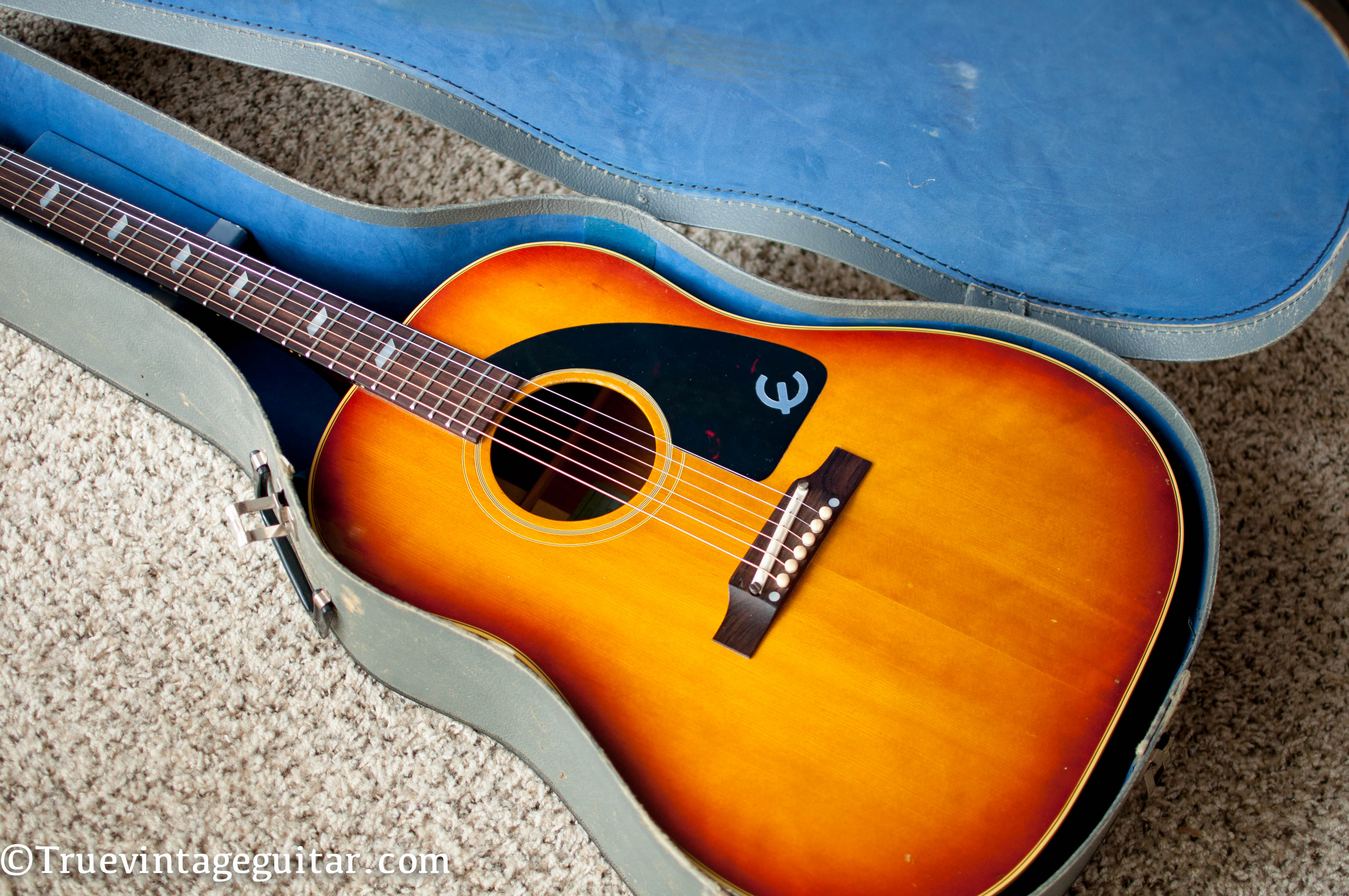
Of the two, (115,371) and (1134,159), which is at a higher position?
(1134,159)

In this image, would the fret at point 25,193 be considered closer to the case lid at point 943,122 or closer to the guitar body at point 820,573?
the case lid at point 943,122

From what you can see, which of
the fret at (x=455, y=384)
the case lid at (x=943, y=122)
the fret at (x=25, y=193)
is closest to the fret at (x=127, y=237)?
the fret at (x=25, y=193)

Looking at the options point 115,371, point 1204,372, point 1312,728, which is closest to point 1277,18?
point 1204,372

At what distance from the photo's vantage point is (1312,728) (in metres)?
1.02

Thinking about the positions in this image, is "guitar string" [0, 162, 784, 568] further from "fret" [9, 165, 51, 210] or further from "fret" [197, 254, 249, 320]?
"fret" [9, 165, 51, 210]

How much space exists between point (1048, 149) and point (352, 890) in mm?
1152

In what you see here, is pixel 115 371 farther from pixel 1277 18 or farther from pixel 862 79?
pixel 1277 18

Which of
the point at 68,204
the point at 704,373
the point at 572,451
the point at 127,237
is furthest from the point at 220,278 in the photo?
the point at 704,373

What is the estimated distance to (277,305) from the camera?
3.28ft

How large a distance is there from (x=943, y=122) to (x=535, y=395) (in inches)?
21.1

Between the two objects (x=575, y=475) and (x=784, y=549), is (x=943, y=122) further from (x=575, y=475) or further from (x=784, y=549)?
(x=575, y=475)
